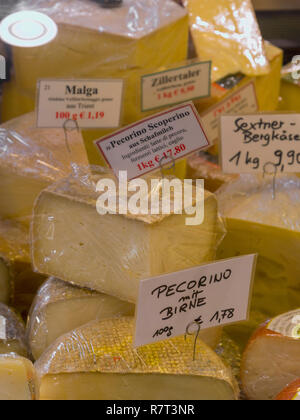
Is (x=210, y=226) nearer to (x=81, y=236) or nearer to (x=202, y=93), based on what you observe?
(x=81, y=236)

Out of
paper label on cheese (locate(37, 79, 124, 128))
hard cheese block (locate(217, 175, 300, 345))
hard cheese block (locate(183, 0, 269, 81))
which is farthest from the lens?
hard cheese block (locate(183, 0, 269, 81))

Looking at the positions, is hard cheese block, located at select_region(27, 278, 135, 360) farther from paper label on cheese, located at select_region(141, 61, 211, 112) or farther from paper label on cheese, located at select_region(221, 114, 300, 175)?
paper label on cheese, located at select_region(141, 61, 211, 112)

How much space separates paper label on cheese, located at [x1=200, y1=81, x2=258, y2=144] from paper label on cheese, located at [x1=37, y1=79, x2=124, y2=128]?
11.1 inches

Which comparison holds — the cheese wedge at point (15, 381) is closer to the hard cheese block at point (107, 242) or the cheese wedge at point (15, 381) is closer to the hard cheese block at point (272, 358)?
the hard cheese block at point (107, 242)

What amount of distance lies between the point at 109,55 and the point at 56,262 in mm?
648

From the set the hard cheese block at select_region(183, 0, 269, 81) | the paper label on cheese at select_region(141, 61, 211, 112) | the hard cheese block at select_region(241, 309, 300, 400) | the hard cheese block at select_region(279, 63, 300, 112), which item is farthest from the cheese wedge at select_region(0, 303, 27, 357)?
the hard cheese block at select_region(279, 63, 300, 112)

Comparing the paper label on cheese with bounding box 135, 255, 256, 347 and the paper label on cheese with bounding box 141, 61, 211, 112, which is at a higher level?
the paper label on cheese with bounding box 141, 61, 211, 112

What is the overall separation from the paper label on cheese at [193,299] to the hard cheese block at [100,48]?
0.71 m

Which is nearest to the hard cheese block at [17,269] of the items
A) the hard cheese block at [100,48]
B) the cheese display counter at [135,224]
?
the cheese display counter at [135,224]

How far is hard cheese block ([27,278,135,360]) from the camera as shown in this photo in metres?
1.15

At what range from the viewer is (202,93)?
1646mm

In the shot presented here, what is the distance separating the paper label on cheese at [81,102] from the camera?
136 cm

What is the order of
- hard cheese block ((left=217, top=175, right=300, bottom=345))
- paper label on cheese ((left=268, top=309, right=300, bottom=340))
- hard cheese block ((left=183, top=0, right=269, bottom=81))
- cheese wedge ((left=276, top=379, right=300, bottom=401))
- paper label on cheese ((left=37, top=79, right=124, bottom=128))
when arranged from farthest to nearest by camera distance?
hard cheese block ((left=183, top=0, right=269, bottom=81)) → paper label on cheese ((left=37, top=79, right=124, bottom=128)) → hard cheese block ((left=217, top=175, right=300, bottom=345)) → paper label on cheese ((left=268, top=309, right=300, bottom=340)) → cheese wedge ((left=276, top=379, right=300, bottom=401))

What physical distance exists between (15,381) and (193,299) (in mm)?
339
